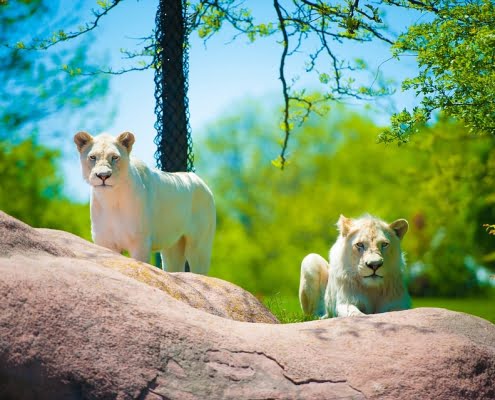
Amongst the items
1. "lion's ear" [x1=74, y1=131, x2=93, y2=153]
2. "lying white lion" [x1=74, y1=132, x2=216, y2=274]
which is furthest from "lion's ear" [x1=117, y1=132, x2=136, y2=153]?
"lion's ear" [x1=74, y1=131, x2=93, y2=153]

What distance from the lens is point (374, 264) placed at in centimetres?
598

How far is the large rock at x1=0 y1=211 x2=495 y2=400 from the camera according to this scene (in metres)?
3.67

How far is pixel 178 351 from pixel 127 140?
328cm

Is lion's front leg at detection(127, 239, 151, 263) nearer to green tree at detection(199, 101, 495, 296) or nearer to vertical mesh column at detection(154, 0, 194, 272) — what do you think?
vertical mesh column at detection(154, 0, 194, 272)

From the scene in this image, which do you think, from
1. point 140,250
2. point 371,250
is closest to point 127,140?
point 140,250

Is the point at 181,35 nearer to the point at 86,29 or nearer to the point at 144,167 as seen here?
the point at 86,29

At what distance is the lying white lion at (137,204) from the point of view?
6.57m

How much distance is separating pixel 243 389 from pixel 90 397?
2.67 feet

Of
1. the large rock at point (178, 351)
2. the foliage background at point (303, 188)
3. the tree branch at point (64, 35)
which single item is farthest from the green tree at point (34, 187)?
the large rock at point (178, 351)

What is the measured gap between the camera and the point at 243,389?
3.79 m

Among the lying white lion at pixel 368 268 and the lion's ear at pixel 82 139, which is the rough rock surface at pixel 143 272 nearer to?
the lying white lion at pixel 368 268

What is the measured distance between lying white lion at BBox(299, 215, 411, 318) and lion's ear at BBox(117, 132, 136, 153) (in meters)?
2.14

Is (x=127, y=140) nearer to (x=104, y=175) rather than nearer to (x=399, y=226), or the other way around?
(x=104, y=175)

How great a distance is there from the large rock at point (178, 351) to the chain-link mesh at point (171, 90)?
441cm
